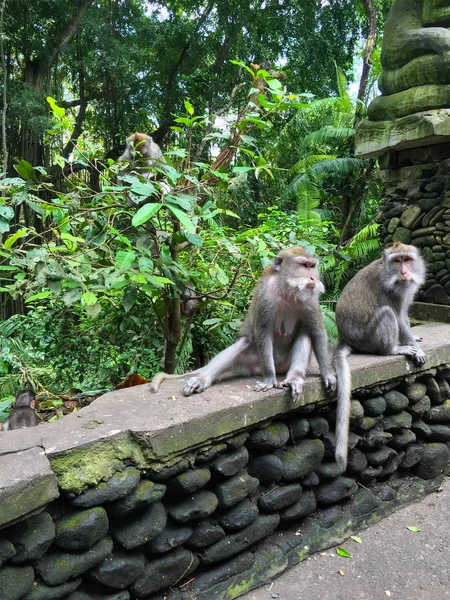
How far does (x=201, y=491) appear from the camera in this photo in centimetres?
238

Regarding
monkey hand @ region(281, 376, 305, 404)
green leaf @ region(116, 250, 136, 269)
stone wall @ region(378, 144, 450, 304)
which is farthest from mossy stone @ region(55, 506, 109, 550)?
stone wall @ region(378, 144, 450, 304)

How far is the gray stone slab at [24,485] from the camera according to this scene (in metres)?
1.68

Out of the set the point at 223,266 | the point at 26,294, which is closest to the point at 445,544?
the point at 223,266

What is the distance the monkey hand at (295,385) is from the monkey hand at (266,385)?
1.7 inches

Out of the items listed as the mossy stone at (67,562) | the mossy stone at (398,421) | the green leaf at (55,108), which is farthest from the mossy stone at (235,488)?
the green leaf at (55,108)

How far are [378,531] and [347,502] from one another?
24cm

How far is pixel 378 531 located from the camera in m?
3.06

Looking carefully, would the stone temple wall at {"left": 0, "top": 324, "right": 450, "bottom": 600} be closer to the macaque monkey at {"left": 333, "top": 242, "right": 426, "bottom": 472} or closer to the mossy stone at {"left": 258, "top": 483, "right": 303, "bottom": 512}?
the mossy stone at {"left": 258, "top": 483, "right": 303, "bottom": 512}

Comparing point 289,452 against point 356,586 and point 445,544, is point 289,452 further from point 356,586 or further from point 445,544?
point 445,544

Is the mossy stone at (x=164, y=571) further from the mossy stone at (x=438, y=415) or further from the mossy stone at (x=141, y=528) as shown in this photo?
the mossy stone at (x=438, y=415)

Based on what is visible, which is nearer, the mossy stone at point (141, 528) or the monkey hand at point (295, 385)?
the mossy stone at point (141, 528)

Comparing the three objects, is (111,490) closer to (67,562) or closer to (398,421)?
(67,562)

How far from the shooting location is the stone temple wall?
74.6 inches

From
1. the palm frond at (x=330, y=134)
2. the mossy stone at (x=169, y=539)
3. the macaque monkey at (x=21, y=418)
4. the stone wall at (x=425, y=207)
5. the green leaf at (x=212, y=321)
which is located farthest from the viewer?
the palm frond at (x=330, y=134)
